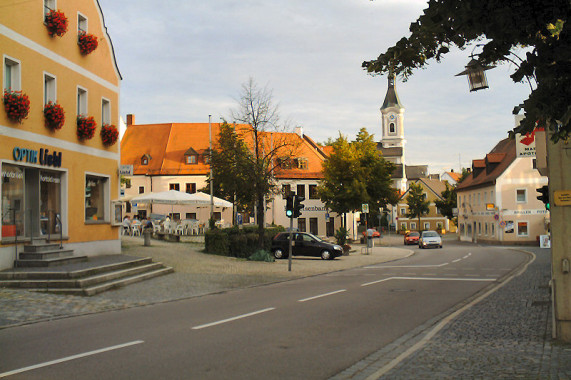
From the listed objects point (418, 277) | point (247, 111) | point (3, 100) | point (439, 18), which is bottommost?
point (418, 277)

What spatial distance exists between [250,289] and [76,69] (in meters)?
10.2

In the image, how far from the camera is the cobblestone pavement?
6645mm

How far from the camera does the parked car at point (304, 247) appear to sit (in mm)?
31984

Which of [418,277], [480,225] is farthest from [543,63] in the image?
[480,225]

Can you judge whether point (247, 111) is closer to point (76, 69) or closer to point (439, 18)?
point (76, 69)

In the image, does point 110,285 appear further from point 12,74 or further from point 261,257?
point 261,257

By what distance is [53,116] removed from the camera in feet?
60.1

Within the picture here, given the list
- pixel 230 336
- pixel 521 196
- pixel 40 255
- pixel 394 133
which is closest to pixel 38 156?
pixel 40 255

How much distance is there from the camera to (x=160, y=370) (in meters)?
6.85

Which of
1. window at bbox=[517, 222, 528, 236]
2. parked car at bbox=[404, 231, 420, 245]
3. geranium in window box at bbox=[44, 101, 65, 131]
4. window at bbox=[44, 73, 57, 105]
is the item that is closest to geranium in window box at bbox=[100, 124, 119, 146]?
window at bbox=[44, 73, 57, 105]

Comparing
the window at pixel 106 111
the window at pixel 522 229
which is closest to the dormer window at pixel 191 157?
the window at pixel 522 229

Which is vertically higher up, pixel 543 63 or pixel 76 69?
pixel 76 69

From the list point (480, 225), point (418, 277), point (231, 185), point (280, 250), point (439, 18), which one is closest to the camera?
point (439, 18)

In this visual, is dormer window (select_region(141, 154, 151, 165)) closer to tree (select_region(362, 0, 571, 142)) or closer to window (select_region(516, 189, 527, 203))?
window (select_region(516, 189, 527, 203))
